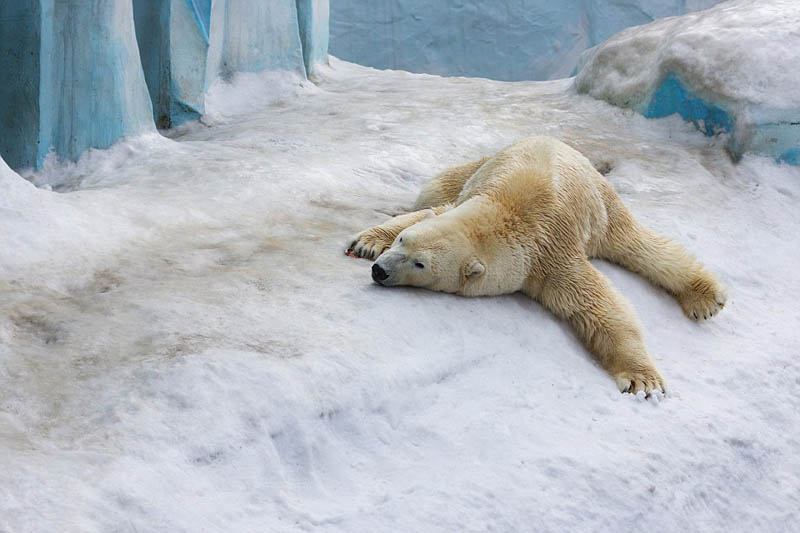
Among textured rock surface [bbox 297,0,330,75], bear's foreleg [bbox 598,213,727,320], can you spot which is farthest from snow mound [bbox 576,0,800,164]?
textured rock surface [bbox 297,0,330,75]

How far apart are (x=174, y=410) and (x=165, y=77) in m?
4.86

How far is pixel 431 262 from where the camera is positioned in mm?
3850

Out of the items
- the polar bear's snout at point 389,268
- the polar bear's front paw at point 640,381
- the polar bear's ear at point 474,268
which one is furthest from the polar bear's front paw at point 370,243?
the polar bear's front paw at point 640,381

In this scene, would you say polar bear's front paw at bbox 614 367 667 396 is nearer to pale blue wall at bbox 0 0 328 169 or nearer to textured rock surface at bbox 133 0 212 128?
pale blue wall at bbox 0 0 328 169

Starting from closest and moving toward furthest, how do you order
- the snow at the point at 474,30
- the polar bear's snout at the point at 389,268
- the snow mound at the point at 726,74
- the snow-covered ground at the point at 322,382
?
the snow-covered ground at the point at 322,382 < the polar bear's snout at the point at 389,268 < the snow mound at the point at 726,74 < the snow at the point at 474,30

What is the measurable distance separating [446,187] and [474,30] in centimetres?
1230

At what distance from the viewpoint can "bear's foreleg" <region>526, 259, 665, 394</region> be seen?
3762 millimetres

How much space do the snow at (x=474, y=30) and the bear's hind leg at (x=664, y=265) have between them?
41.0 ft

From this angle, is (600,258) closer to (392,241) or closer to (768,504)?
(392,241)

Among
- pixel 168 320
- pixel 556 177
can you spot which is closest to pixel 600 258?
pixel 556 177

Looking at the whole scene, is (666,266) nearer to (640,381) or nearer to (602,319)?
(602,319)

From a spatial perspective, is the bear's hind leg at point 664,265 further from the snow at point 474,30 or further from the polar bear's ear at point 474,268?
the snow at point 474,30

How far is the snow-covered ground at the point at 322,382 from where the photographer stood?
8.61 ft

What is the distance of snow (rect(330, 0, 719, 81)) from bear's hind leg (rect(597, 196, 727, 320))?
41.0ft
